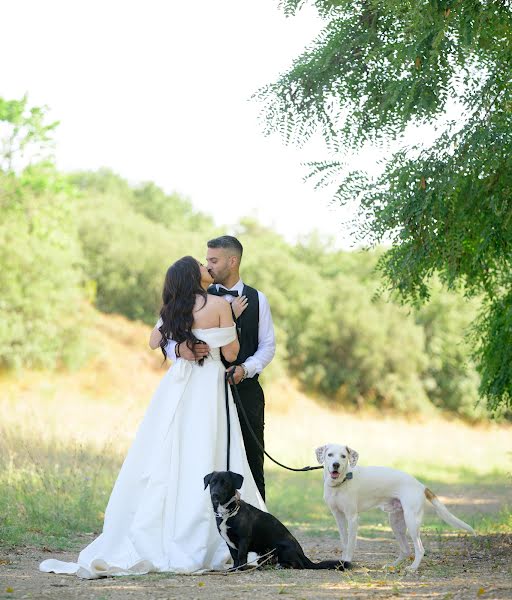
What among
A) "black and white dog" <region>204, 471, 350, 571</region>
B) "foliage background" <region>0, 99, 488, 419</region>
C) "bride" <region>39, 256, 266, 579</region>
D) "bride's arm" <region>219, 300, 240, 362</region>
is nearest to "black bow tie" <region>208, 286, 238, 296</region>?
"bride" <region>39, 256, 266, 579</region>

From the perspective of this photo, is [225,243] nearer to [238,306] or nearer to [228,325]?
[238,306]

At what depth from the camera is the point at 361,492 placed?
694 cm

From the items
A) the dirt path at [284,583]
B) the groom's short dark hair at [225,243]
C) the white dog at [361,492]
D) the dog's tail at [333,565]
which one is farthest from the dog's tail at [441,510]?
the groom's short dark hair at [225,243]

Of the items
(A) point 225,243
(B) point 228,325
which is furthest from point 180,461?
(A) point 225,243

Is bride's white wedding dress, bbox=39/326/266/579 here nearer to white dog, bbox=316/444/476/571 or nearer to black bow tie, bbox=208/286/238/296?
black bow tie, bbox=208/286/238/296

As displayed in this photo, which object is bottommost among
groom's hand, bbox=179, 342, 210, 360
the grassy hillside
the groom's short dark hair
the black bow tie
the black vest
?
the grassy hillside

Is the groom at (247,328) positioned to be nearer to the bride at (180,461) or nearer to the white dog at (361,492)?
the bride at (180,461)

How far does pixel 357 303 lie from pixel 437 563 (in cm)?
3419

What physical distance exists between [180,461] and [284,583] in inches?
54.8

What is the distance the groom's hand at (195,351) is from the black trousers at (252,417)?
51 cm

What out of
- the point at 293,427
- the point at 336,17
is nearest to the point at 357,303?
the point at 293,427

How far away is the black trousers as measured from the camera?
7504 mm

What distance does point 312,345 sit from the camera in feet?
137

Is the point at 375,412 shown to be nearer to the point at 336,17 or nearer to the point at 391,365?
the point at 391,365
